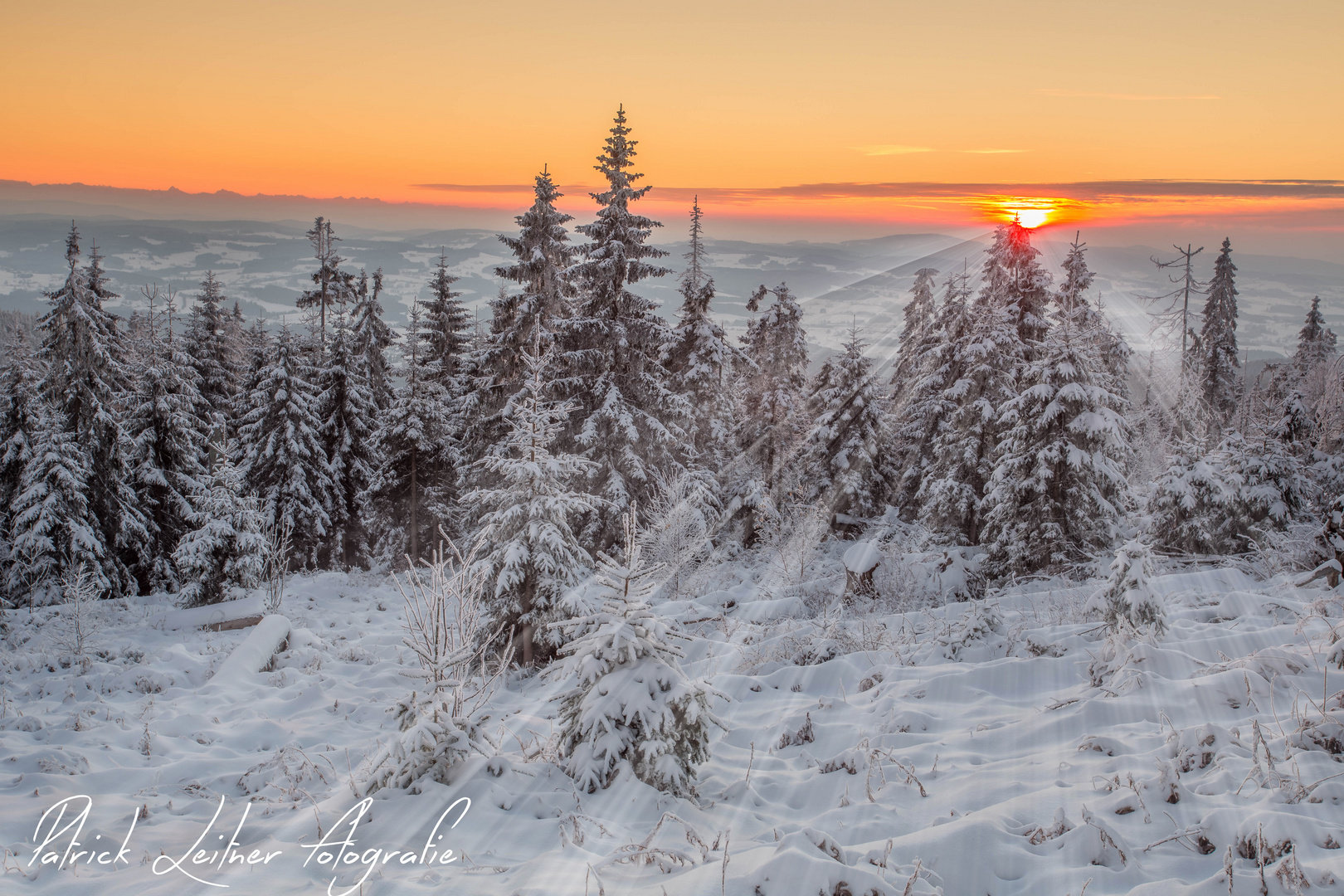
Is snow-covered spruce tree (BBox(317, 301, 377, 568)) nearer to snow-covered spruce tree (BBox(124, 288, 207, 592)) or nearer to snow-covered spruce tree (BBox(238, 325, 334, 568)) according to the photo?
snow-covered spruce tree (BBox(238, 325, 334, 568))

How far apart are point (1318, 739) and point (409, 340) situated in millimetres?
26930

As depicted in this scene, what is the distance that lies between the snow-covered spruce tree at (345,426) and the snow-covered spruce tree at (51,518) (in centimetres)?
774

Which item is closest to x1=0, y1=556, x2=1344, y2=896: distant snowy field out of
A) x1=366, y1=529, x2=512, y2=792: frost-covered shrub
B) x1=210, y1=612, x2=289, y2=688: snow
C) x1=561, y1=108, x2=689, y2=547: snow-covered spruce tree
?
x1=366, y1=529, x2=512, y2=792: frost-covered shrub

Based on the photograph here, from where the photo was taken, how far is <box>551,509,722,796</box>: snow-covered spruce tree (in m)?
5.11

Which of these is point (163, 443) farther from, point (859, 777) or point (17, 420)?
point (859, 777)

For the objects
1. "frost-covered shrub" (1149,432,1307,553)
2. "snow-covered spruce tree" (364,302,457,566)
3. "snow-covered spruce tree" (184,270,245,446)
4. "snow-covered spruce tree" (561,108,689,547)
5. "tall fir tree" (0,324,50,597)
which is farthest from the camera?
"snow-covered spruce tree" (184,270,245,446)

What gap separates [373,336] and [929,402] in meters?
23.7

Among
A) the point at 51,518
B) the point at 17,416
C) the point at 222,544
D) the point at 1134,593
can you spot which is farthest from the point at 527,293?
the point at 17,416

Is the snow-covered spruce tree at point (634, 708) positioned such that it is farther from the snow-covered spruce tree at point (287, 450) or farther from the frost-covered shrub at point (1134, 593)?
the snow-covered spruce tree at point (287, 450)

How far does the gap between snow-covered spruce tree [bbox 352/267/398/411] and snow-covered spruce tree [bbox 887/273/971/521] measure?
22822 millimetres

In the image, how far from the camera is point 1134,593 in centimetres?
673

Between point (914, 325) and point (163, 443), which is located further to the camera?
point (914, 325)

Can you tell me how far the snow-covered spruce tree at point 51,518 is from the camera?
879 inches

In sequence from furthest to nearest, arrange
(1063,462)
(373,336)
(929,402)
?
(373,336), (929,402), (1063,462)
